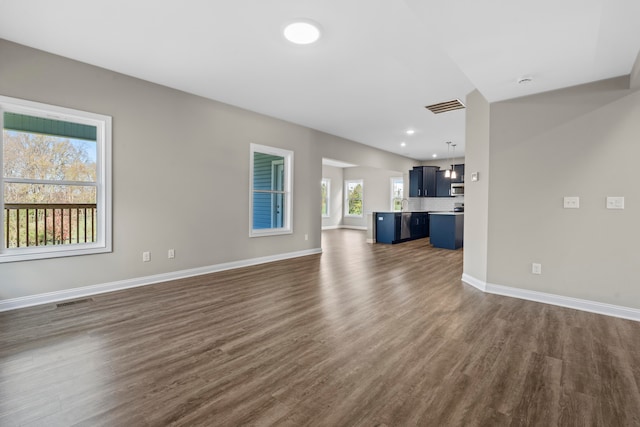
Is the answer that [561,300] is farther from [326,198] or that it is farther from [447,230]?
[326,198]

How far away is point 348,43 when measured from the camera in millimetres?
2986

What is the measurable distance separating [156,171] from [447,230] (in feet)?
20.6

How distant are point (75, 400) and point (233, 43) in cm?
308

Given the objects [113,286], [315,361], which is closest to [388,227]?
[113,286]

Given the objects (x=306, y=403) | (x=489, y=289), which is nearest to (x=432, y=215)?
(x=489, y=289)

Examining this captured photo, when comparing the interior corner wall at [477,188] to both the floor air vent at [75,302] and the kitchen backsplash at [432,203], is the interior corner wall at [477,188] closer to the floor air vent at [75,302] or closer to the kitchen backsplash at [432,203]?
the floor air vent at [75,302]

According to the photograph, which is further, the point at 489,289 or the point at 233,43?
the point at 489,289

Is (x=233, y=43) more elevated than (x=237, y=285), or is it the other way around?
(x=233, y=43)

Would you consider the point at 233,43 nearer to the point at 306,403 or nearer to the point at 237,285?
the point at 237,285

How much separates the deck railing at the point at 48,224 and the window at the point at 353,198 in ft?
31.9

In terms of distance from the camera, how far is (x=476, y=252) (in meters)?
4.12

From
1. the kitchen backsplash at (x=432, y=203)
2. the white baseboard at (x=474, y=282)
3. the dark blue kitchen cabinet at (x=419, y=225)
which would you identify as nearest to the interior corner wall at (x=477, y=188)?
the white baseboard at (x=474, y=282)

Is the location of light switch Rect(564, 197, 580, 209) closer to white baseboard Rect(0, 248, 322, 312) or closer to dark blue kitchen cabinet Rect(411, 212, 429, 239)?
white baseboard Rect(0, 248, 322, 312)

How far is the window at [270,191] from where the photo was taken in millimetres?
5496
